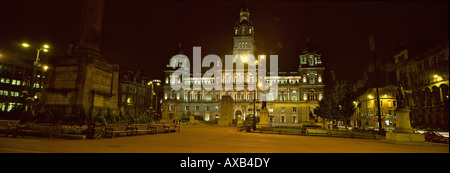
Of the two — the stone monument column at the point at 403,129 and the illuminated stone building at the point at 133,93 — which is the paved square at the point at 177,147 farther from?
the illuminated stone building at the point at 133,93

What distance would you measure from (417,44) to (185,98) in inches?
2468

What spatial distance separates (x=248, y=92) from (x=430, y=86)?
4419 cm

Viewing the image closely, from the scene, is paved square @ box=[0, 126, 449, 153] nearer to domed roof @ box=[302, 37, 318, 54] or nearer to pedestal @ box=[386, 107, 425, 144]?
pedestal @ box=[386, 107, 425, 144]

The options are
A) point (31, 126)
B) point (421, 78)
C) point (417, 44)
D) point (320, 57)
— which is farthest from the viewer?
point (320, 57)

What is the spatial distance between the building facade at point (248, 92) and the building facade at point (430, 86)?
2581cm

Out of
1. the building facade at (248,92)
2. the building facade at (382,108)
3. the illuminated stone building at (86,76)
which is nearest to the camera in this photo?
the illuminated stone building at (86,76)

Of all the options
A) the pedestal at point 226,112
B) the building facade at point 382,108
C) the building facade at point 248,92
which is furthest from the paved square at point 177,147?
the building facade at point 248,92

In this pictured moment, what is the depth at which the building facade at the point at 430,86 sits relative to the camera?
1368 inches

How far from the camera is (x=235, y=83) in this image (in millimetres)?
73688

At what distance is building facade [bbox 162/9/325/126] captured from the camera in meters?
70.2

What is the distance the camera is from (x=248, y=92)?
73438 millimetres

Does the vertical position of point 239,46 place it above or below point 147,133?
above
